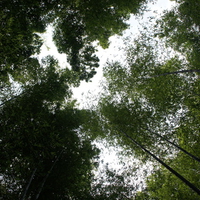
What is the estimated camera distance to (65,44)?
10453 millimetres

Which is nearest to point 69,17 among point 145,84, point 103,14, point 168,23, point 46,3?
point 46,3

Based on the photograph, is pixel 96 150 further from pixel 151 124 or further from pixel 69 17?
pixel 69 17

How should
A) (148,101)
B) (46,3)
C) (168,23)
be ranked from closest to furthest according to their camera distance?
(46,3)
(148,101)
(168,23)

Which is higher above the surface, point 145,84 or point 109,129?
point 145,84

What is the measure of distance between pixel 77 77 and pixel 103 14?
5.01m

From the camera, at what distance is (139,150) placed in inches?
338

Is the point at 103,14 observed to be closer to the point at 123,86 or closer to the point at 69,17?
the point at 69,17

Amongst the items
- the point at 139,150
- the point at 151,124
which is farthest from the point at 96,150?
the point at 151,124

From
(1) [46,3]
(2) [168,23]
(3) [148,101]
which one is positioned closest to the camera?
(1) [46,3]

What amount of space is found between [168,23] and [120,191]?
14.7 meters

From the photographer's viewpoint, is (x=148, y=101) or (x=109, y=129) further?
(x=109, y=129)

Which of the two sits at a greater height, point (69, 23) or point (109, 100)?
point (69, 23)

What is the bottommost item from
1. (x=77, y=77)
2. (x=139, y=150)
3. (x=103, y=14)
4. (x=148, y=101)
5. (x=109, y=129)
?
(x=139, y=150)

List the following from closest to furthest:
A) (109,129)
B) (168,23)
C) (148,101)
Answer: (148,101) → (109,129) → (168,23)
